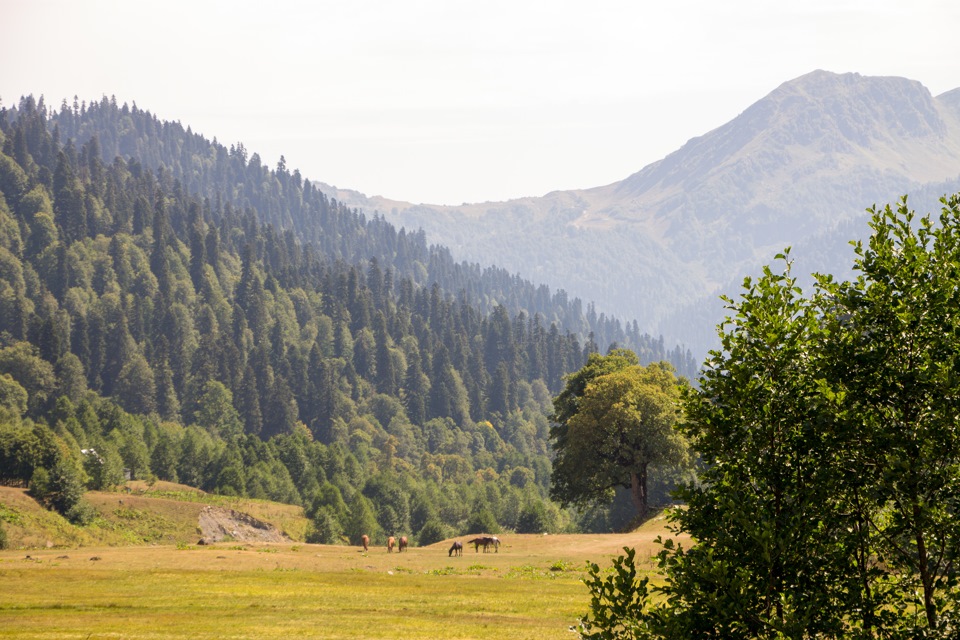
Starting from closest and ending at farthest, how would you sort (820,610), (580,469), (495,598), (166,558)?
(820,610) < (495,598) < (166,558) < (580,469)

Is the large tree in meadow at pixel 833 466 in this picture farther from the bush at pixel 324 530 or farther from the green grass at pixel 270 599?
the bush at pixel 324 530

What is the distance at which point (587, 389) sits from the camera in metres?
88.0

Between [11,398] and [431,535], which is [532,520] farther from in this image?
[11,398]

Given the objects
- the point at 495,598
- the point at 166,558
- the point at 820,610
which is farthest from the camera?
the point at 166,558

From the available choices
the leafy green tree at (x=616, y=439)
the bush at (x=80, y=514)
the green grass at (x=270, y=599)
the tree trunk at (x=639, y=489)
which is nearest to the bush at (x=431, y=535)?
the bush at (x=80, y=514)

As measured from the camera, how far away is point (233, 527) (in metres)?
125

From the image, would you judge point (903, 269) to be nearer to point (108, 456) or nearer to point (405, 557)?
point (405, 557)

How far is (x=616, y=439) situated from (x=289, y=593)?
4256 cm

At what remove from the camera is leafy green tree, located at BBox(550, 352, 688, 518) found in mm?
85250

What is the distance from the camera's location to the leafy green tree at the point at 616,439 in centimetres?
8525

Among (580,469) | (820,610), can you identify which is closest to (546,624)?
(820,610)

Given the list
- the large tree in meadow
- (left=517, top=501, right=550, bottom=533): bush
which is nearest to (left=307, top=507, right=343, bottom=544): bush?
(left=517, top=501, right=550, bottom=533): bush

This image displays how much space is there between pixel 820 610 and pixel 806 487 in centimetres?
220

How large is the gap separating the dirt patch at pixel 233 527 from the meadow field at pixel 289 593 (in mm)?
50068
